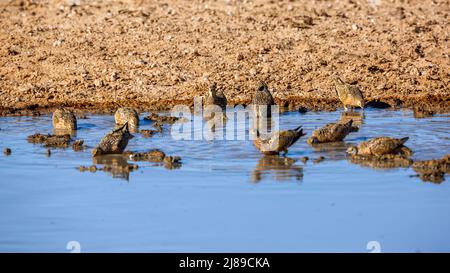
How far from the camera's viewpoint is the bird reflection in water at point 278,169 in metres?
10.1

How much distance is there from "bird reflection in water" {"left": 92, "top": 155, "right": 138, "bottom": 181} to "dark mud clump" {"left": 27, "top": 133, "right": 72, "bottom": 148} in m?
1.04

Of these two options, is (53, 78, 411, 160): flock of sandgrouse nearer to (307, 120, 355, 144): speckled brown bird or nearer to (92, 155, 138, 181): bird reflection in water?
(307, 120, 355, 144): speckled brown bird

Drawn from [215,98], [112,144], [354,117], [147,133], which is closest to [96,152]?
[112,144]

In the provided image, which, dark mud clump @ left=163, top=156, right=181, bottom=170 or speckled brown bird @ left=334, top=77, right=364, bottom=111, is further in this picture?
speckled brown bird @ left=334, top=77, right=364, bottom=111

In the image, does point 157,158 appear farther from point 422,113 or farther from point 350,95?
point 422,113

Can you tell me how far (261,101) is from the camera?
1452cm

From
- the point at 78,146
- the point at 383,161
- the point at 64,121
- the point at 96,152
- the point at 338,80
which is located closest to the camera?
the point at 383,161

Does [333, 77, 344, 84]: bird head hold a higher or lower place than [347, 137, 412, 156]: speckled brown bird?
higher

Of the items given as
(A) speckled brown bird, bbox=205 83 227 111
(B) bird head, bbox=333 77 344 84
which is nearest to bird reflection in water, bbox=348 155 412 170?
(B) bird head, bbox=333 77 344 84

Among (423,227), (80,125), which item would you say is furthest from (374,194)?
(80,125)

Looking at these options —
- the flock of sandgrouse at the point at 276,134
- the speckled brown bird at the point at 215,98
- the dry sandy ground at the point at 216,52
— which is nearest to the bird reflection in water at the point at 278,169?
the flock of sandgrouse at the point at 276,134

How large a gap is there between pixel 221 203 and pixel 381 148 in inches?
109

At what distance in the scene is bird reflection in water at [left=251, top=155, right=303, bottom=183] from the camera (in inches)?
398
